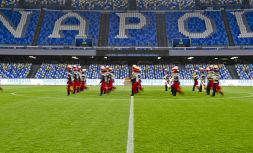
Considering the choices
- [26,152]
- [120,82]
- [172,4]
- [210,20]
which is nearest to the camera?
[26,152]

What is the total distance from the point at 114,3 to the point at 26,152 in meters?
67.5

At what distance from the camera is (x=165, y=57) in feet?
224

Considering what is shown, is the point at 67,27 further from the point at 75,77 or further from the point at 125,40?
the point at 75,77

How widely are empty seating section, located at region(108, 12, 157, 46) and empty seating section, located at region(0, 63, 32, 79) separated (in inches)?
603

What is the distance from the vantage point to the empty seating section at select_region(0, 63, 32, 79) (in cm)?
6249

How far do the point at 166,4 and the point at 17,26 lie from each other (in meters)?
28.1

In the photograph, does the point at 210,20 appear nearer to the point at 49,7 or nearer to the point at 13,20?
the point at 49,7

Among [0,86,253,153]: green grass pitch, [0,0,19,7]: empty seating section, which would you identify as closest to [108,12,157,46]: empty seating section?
[0,0,19,7]: empty seating section

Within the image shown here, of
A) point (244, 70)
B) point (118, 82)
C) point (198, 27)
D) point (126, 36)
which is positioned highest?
point (198, 27)

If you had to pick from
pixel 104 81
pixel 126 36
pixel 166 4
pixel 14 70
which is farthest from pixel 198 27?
pixel 104 81

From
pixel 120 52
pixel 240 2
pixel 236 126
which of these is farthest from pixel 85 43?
pixel 236 126

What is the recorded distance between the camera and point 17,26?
65.4m

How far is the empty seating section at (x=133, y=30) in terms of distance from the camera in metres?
65.1

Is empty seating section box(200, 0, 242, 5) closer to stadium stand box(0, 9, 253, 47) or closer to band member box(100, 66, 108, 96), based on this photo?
stadium stand box(0, 9, 253, 47)
